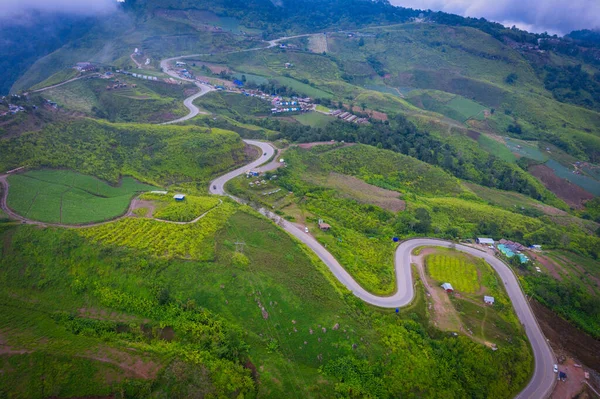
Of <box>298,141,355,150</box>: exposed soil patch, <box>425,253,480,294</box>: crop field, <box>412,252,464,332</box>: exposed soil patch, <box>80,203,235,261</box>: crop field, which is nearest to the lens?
<box>412,252,464,332</box>: exposed soil patch

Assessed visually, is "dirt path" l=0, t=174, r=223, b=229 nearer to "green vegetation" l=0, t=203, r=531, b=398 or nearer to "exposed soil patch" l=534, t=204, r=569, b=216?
"green vegetation" l=0, t=203, r=531, b=398

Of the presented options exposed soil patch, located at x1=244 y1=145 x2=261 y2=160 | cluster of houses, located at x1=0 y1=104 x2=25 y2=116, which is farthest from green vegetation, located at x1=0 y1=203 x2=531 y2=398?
cluster of houses, located at x1=0 y1=104 x2=25 y2=116

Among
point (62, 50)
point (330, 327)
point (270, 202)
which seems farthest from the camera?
point (62, 50)

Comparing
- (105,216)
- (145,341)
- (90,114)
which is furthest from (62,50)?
(145,341)

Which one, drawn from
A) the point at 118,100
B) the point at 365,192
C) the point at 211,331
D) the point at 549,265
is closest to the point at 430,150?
the point at 365,192

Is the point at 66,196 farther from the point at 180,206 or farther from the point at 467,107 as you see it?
the point at 467,107

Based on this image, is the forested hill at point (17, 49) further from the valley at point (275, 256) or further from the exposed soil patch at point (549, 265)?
the exposed soil patch at point (549, 265)

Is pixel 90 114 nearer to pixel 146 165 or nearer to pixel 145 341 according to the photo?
pixel 146 165
